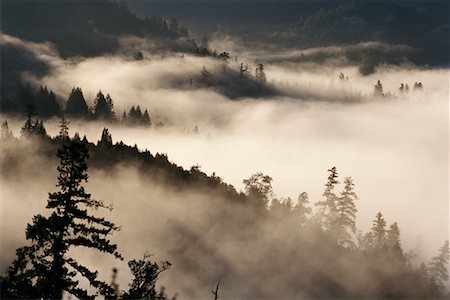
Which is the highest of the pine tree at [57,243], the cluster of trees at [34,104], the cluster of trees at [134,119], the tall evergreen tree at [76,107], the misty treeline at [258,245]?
the cluster of trees at [134,119]

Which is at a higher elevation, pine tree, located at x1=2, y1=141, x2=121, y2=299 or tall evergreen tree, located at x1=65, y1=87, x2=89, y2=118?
tall evergreen tree, located at x1=65, y1=87, x2=89, y2=118

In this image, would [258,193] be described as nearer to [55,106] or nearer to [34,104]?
[34,104]

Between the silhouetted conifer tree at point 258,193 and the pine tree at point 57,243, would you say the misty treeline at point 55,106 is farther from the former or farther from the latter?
the pine tree at point 57,243

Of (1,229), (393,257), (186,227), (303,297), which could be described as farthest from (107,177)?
(393,257)

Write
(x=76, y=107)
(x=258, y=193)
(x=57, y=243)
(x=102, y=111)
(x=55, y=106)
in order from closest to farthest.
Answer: (x=57, y=243) < (x=258, y=193) < (x=55, y=106) < (x=76, y=107) < (x=102, y=111)

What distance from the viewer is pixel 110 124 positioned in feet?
558

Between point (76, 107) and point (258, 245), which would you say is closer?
point (258, 245)

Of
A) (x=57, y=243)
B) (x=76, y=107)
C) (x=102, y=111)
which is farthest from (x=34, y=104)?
(x=57, y=243)

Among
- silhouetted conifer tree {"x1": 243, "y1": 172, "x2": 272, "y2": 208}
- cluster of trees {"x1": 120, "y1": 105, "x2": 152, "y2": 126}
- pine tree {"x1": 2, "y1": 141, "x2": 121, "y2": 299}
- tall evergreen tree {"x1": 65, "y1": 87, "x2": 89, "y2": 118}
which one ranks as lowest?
pine tree {"x1": 2, "y1": 141, "x2": 121, "y2": 299}

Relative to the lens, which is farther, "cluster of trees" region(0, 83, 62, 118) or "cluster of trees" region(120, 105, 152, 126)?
"cluster of trees" region(120, 105, 152, 126)

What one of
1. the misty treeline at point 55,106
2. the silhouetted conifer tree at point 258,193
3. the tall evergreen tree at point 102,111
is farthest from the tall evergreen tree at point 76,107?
the silhouetted conifer tree at point 258,193

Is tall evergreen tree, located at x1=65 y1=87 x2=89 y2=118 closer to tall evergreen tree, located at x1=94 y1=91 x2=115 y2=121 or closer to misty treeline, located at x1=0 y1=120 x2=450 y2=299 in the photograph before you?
tall evergreen tree, located at x1=94 y1=91 x2=115 y2=121

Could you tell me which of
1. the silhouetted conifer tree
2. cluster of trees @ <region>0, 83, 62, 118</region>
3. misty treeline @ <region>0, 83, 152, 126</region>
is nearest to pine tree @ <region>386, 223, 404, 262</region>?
the silhouetted conifer tree

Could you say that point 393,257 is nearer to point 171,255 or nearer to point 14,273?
point 171,255
